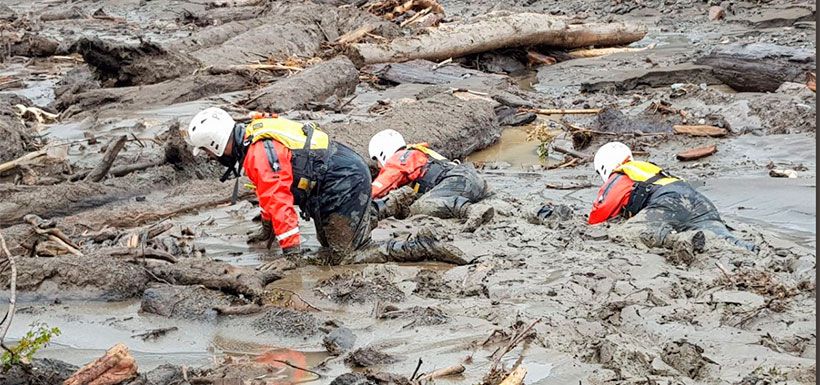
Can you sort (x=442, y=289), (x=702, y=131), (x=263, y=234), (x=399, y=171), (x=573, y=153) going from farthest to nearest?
(x=702, y=131) → (x=573, y=153) → (x=399, y=171) → (x=263, y=234) → (x=442, y=289)

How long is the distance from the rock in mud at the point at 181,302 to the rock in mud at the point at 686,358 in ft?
8.66

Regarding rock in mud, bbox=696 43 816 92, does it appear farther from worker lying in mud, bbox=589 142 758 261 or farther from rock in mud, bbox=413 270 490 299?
rock in mud, bbox=413 270 490 299

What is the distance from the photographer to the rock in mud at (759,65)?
594 inches

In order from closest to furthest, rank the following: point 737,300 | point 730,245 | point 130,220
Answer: point 737,300 → point 730,245 → point 130,220

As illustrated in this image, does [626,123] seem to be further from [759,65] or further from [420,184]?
[420,184]

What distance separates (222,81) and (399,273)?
8088mm

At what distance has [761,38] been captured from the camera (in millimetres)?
19781

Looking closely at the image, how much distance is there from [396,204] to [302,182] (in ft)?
6.96

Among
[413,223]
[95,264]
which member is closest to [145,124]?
[413,223]

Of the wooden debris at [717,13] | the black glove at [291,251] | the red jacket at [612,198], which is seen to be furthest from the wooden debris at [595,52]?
the black glove at [291,251]

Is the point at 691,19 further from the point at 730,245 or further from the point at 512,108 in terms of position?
the point at 730,245

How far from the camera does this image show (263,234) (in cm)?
825

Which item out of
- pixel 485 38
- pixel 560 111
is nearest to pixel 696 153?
pixel 560 111

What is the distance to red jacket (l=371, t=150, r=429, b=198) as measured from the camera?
10039 millimetres
